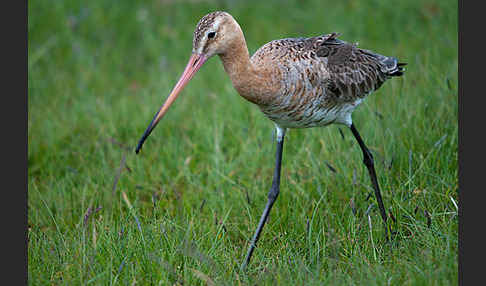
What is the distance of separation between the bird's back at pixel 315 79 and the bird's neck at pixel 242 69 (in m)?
0.13

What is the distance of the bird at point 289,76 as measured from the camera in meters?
3.62

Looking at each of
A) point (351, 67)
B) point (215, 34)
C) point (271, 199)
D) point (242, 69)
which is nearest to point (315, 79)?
point (351, 67)

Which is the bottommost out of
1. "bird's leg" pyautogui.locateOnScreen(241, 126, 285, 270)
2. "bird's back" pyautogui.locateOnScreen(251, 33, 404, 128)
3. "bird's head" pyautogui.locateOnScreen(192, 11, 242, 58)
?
"bird's leg" pyautogui.locateOnScreen(241, 126, 285, 270)

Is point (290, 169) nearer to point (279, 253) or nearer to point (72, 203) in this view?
point (279, 253)

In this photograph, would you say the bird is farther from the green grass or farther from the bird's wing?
the green grass

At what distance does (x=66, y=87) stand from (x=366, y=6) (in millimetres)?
4201

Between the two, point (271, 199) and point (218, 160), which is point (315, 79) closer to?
point (271, 199)

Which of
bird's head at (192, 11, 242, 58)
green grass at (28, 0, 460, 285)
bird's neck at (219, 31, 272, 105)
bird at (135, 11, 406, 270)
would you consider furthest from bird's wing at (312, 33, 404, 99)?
bird's head at (192, 11, 242, 58)

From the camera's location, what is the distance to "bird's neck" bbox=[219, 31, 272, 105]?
3.69 metres

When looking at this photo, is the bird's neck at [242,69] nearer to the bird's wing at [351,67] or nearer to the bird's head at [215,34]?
the bird's head at [215,34]

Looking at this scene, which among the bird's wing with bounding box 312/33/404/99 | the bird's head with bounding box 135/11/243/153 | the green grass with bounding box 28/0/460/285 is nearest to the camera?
the bird's head with bounding box 135/11/243/153

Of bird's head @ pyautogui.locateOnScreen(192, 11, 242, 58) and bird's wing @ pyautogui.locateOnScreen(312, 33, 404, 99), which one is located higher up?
bird's head @ pyautogui.locateOnScreen(192, 11, 242, 58)

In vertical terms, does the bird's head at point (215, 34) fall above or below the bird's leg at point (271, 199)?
above

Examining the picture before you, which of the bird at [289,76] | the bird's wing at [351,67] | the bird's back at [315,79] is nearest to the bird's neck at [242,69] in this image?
the bird at [289,76]
